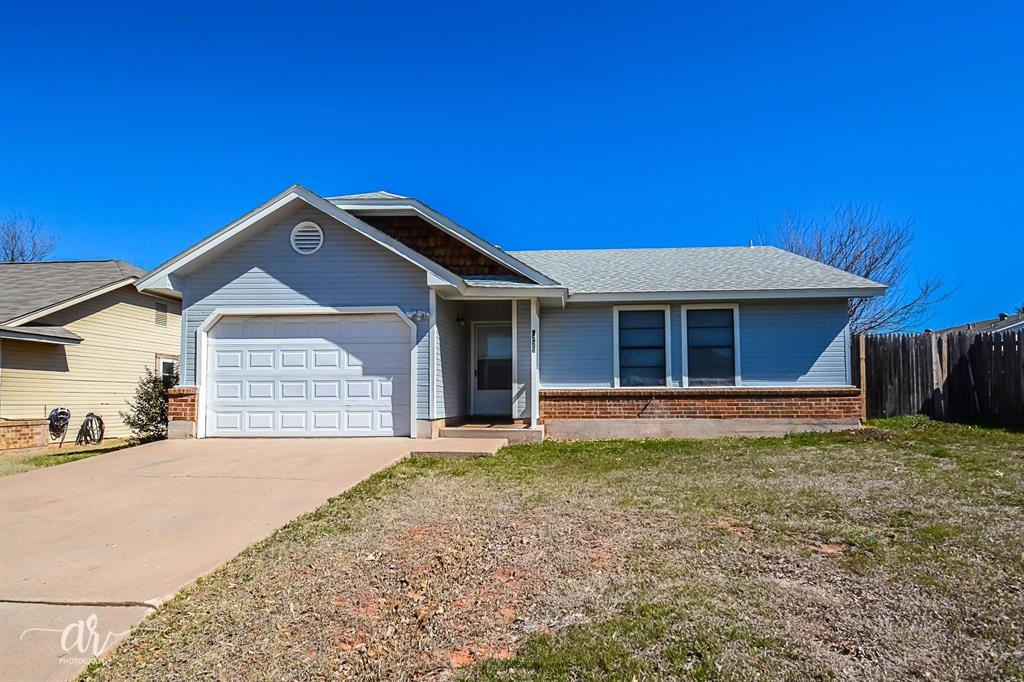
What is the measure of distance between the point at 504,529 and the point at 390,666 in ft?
7.51

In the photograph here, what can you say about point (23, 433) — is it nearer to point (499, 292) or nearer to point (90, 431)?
point (90, 431)

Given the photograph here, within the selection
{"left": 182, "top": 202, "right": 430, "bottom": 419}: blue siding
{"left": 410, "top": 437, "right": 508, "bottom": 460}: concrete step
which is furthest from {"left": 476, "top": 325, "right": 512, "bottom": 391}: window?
{"left": 182, "top": 202, "right": 430, "bottom": 419}: blue siding

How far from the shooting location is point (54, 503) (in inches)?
263

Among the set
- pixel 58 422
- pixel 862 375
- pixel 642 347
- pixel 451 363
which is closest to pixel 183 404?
pixel 451 363

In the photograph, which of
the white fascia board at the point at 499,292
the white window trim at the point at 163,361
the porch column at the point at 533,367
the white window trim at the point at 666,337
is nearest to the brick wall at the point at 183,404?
the white fascia board at the point at 499,292

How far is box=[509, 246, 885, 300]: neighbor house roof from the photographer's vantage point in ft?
40.6

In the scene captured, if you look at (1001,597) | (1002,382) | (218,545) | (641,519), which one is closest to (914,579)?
(1001,597)

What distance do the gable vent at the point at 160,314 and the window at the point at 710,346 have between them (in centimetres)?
1600

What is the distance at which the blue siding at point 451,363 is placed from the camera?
36.8ft

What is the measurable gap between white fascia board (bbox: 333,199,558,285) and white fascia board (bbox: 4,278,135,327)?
8.41 metres

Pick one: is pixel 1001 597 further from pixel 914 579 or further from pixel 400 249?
pixel 400 249

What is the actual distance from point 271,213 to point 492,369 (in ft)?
18.5

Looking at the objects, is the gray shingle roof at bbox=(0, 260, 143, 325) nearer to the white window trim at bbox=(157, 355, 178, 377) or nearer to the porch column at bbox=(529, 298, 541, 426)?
the white window trim at bbox=(157, 355, 178, 377)

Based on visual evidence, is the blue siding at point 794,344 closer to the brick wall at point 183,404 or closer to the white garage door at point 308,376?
the white garage door at point 308,376
